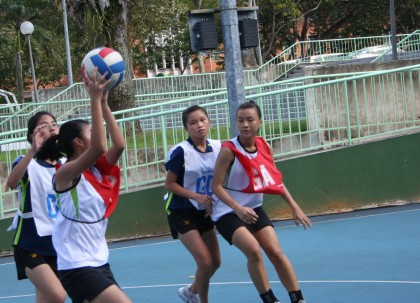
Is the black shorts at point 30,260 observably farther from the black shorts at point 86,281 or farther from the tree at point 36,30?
the tree at point 36,30

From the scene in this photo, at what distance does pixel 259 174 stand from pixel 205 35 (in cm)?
484

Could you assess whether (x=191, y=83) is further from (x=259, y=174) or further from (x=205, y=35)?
(x=259, y=174)

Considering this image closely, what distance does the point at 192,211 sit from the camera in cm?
840

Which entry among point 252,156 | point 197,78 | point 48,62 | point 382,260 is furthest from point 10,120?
point 48,62

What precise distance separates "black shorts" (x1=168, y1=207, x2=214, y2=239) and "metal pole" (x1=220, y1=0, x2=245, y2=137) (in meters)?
4.19

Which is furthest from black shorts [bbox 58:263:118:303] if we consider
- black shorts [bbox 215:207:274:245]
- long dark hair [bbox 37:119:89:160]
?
black shorts [bbox 215:207:274:245]

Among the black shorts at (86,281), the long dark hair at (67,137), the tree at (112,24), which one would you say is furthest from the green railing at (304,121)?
the black shorts at (86,281)

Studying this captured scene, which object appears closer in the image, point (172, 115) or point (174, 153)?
point (174, 153)

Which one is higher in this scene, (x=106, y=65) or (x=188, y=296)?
(x=106, y=65)

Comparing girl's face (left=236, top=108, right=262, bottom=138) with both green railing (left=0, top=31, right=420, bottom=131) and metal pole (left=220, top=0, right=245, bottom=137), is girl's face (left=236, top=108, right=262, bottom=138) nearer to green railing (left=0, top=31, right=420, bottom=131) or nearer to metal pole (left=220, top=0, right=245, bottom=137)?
metal pole (left=220, top=0, right=245, bottom=137)

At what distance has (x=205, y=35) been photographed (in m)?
12.4

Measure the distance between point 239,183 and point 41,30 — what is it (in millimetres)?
41177

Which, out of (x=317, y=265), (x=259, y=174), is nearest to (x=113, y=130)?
(x=259, y=174)

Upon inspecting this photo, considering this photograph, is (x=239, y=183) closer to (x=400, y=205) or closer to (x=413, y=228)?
(x=413, y=228)
